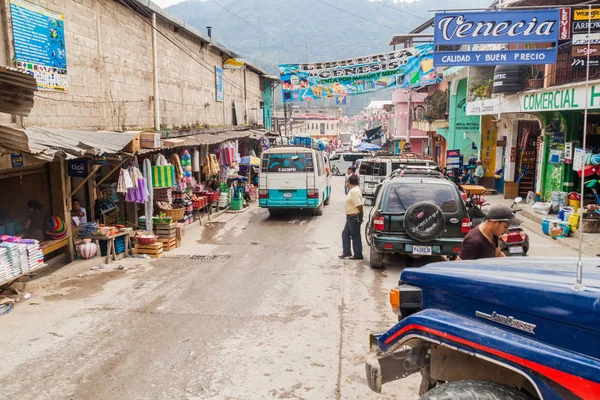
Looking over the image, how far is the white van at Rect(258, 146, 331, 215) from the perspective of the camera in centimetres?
1648

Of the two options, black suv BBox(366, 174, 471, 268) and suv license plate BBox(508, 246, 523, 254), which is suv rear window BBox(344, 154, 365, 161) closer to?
black suv BBox(366, 174, 471, 268)

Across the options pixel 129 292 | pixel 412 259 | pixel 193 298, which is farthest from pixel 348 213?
pixel 129 292

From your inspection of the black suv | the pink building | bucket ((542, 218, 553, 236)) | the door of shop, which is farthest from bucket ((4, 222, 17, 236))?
the pink building

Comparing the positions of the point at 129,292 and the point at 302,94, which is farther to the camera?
the point at 302,94

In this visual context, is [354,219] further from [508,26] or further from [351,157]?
[351,157]

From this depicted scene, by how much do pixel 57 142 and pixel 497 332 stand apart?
7530mm

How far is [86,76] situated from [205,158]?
6.86 m

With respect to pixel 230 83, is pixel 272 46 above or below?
above

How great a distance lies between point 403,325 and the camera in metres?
3.53

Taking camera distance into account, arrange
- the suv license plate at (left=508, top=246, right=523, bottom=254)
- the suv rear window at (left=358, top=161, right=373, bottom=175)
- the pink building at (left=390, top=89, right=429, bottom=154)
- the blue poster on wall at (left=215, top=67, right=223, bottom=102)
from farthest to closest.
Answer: the pink building at (left=390, top=89, right=429, bottom=154) → the blue poster on wall at (left=215, top=67, right=223, bottom=102) → the suv rear window at (left=358, top=161, right=373, bottom=175) → the suv license plate at (left=508, top=246, right=523, bottom=254)

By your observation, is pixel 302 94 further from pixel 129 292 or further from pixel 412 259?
pixel 129 292

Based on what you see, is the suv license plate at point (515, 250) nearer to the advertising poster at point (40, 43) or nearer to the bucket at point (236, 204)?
the advertising poster at point (40, 43)

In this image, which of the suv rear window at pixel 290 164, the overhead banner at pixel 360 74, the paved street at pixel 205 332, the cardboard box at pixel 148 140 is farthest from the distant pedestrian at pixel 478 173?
the cardboard box at pixel 148 140

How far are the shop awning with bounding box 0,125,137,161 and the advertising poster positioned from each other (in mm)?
1149
